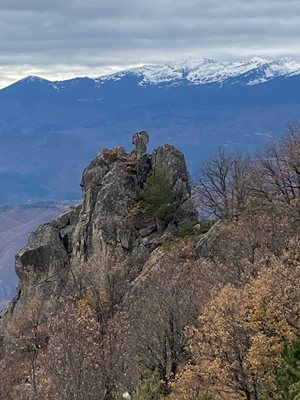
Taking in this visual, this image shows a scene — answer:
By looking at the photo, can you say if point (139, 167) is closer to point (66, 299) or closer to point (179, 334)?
point (66, 299)

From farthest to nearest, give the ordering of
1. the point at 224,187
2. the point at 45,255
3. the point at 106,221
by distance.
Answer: the point at 45,255
the point at 106,221
the point at 224,187

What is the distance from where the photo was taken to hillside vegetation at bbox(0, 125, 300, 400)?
110ft

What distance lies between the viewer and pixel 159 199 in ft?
253

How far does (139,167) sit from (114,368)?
4372 centimetres

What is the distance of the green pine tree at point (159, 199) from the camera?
7675 cm

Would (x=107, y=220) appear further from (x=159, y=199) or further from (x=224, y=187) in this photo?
(x=224, y=187)

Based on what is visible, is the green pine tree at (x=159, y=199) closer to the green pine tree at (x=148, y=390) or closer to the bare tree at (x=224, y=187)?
the bare tree at (x=224, y=187)

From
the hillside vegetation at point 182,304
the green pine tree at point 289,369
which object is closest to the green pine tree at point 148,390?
the hillside vegetation at point 182,304

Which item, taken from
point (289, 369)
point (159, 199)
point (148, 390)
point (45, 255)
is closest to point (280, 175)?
point (159, 199)

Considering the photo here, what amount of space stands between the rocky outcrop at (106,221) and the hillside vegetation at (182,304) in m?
0.29

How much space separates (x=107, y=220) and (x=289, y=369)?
51665 mm

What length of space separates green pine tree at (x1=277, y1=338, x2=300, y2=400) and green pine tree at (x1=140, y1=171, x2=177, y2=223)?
46.5 meters

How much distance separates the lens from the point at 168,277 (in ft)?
178

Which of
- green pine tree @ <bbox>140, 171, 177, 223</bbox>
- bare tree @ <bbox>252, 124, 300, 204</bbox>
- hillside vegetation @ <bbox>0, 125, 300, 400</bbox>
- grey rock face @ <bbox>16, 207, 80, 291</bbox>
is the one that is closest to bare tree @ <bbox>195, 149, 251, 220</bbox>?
hillside vegetation @ <bbox>0, 125, 300, 400</bbox>
